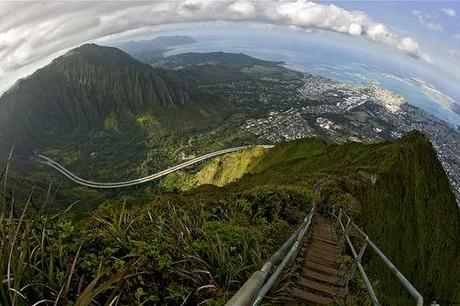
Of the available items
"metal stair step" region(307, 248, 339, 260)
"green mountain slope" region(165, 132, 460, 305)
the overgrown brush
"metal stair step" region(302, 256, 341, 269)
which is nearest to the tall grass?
the overgrown brush

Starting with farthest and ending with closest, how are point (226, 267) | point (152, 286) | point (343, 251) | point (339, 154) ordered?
1. point (339, 154)
2. point (343, 251)
3. point (226, 267)
4. point (152, 286)

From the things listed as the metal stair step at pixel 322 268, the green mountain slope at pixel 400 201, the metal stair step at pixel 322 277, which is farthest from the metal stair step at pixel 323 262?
the green mountain slope at pixel 400 201

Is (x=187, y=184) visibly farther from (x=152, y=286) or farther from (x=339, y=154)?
(x=152, y=286)

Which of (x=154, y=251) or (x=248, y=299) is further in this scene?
(x=154, y=251)

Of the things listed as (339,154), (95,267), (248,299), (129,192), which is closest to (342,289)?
(95,267)

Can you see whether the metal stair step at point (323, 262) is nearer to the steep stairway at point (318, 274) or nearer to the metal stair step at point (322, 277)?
the steep stairway at point (318, 274)

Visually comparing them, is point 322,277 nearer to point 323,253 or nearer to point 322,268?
point 322,268

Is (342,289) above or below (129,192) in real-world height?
above

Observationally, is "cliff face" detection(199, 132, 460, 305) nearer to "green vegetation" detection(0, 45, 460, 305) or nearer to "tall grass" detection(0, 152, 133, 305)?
"green vegetation" detection(0, 45, 460, 305)
